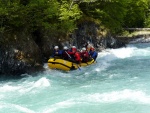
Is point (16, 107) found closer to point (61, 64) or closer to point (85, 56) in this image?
point (61, 64)

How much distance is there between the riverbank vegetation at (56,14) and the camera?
17.8m

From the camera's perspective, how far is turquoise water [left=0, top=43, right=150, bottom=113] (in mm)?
11984

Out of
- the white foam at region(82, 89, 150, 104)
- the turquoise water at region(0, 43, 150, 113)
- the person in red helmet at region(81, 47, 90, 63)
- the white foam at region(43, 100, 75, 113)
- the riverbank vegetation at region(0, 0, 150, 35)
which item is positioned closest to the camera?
the white foam at region(43, 100, 75, 113)

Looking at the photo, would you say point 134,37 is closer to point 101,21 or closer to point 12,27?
point 101,21

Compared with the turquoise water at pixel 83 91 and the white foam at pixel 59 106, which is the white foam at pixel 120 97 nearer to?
the turquoise water at pixel 83 91

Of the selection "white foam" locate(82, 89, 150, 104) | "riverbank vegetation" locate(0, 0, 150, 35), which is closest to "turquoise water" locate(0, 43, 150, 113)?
"white foam" locate(82, 89, 150, 104)

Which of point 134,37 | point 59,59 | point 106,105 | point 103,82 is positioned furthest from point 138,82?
point 134,37

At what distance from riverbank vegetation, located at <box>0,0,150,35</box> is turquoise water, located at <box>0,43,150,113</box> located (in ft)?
9.55

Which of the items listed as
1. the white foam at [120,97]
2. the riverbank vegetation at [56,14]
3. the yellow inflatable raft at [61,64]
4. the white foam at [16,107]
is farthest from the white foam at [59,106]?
the riverbank vegetation at [56,14]

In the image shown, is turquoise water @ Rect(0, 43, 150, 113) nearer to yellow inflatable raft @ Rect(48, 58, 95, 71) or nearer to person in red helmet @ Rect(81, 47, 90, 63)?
yellow inflatable raft @ Rect(48, 58, 95, 71)

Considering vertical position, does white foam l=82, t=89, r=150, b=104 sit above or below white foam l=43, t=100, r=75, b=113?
above

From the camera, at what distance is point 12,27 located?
18609 millimetres

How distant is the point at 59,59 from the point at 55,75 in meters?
1.29

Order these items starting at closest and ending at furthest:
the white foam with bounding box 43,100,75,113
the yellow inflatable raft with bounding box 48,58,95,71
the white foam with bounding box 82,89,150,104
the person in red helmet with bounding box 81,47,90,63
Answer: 1. the white foam with bounding box 43,100,75,113
2. the white foam with bounding box 82,89,150,104
3. the yellow inflatable raft with bounding box 48,58,95,71
4. the person in red helmet with bounding box 81,47,90,63
